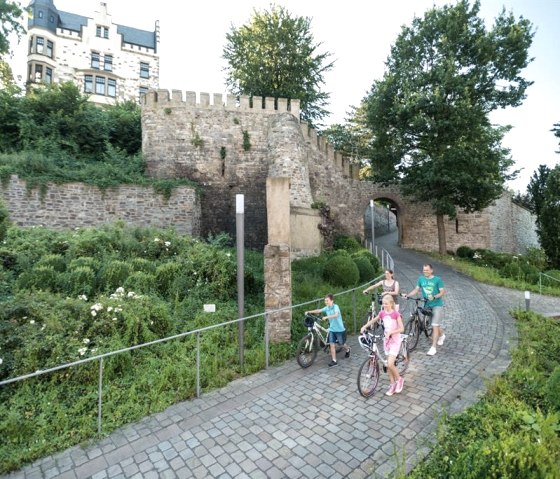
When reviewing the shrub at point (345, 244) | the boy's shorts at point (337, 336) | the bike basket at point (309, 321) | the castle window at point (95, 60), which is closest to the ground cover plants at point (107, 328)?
the bike basket at point (309, 321)

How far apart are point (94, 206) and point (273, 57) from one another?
15.6 metres

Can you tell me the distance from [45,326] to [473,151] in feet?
62.9

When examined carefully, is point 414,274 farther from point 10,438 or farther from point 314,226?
point 10,438

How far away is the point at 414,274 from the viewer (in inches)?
588

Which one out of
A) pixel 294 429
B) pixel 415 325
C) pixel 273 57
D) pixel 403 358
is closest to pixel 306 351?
pixel 403 358

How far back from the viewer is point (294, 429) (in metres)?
4.39

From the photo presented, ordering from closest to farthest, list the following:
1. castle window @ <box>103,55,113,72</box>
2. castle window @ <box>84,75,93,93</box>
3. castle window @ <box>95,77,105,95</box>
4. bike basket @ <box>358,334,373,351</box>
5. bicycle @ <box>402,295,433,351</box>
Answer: bike basket @ <box>358,334,373,351</box>, bicycle @ <box>402,295,433,351</box>, castle window @ <box>84,75,93,93</box>, castle window @ <box>95,77,105,95</box>, castle window @ <box>103,55,113,72</box>

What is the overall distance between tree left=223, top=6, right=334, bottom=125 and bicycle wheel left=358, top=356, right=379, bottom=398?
20.0m

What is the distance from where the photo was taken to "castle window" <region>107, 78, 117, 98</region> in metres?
29.2

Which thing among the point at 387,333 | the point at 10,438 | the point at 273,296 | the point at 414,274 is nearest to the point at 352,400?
the point at 387,333

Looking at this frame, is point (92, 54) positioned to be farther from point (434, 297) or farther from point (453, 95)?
point (434, 297)

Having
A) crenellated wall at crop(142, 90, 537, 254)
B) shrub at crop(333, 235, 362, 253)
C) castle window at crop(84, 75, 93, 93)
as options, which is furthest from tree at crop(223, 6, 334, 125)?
castle window at crop(84, 75, 93, 93)

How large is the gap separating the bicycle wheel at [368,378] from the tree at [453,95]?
14.9 m

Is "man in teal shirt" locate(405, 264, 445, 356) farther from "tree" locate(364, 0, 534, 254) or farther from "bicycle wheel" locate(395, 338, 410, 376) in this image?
"tree" locate(364, 0, 534, 254)
